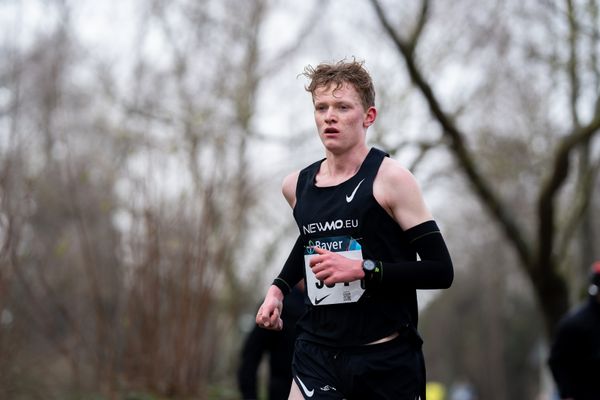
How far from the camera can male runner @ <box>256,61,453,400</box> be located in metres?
3.38

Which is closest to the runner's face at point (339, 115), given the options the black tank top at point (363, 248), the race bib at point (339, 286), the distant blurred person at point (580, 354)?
the black tank top at point (363, 248)

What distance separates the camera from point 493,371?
47.4 metres

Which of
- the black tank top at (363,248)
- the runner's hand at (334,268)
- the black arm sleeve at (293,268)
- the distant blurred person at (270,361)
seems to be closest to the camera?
the runner's hand at (334,268)

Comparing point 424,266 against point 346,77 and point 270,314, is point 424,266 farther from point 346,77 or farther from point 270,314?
point 346,77

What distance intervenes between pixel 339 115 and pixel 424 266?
2.46ft

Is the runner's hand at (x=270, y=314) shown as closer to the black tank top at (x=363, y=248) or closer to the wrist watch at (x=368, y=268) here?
the black tank top at (x=363, y=248)

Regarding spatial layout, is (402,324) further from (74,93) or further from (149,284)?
(74,93)

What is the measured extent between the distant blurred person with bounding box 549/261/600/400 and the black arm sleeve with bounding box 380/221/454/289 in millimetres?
3865

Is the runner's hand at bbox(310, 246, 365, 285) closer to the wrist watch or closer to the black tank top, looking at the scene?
the wrist watch

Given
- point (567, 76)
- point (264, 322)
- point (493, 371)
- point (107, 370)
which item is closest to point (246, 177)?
point (107, 370)

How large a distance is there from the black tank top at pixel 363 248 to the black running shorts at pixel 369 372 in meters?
0.05

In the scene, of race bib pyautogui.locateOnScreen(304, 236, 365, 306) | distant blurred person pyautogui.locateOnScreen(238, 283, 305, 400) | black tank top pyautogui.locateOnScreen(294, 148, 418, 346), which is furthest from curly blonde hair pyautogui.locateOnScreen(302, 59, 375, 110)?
distant blurred person pyautogui.locateOnScreen(238, 283, 305, 400)

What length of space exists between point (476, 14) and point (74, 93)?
9.52m

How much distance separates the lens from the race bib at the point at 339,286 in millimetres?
3451
